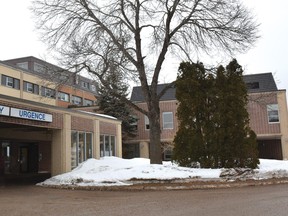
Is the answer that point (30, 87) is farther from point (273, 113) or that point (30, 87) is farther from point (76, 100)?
point (273, 113)

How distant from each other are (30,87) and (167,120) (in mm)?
21841

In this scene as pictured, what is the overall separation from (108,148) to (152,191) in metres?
13.2

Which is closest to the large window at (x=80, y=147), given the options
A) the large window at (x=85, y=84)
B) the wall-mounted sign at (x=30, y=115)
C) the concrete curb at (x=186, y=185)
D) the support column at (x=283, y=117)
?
the wall-mounted sign at (x=30, y=115)

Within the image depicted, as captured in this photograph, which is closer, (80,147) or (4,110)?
(4,110)

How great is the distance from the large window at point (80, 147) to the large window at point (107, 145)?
1.80m

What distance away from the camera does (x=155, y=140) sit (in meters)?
21.1

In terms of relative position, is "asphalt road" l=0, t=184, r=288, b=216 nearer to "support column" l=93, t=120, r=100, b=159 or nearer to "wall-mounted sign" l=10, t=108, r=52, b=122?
"wall-mounted sign" l=10, t=108, r=52, b=122

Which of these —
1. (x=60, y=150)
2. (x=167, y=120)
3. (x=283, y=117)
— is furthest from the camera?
(x=167, y=120)

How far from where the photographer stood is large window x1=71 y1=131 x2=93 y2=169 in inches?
908

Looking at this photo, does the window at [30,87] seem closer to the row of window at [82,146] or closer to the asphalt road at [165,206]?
the row of window at [82,146]

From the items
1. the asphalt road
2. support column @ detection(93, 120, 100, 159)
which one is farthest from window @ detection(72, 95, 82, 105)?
the asphalt road

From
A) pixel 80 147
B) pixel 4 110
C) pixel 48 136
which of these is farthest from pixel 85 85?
pixel 4 110

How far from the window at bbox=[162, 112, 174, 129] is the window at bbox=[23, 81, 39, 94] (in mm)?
20996

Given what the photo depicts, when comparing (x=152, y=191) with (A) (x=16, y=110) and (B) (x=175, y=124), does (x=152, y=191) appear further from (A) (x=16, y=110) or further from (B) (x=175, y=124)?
(B) (x=175, y=124)
